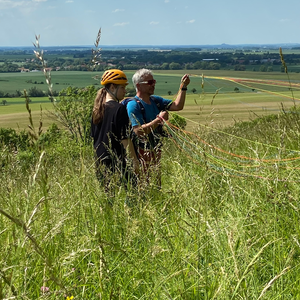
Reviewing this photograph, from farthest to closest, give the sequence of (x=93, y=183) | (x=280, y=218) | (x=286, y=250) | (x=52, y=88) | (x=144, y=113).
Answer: (x=144, y=113), (x=93, y=183), (x=280, y=218), (x=286, y=250), (x=52, y=88)

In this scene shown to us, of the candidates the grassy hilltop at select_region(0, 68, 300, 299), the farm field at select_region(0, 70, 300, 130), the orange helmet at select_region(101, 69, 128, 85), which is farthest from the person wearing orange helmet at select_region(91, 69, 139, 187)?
the grassy hilltop at select_region(0, 68, 300, 299)

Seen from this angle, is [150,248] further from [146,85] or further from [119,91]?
[146,85]

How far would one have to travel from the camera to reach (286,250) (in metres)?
1.70

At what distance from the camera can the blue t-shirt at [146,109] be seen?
11.5ft

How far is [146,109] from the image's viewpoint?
3.71 metres

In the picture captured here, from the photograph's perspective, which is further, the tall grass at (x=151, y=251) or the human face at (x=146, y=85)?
the human face at (x=146, y=85)

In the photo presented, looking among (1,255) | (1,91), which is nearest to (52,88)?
(1,255)

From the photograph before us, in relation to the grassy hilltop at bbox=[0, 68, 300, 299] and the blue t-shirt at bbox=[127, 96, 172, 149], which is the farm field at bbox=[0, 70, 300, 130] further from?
the grassy hilltop at bbox=[0, 68, 300, 299]

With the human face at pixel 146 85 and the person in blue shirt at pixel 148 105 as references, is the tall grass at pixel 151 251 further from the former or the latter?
the human face at pixel 146 85

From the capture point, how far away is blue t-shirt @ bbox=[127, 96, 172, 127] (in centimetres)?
351

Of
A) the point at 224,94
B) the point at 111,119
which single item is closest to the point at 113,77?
the point at 111,119

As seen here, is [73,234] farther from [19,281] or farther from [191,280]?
[191,280]

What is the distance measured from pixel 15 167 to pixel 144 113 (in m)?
1.75

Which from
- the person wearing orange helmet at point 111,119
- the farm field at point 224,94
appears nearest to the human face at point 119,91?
the person wearing orange helmet at point 111,119
